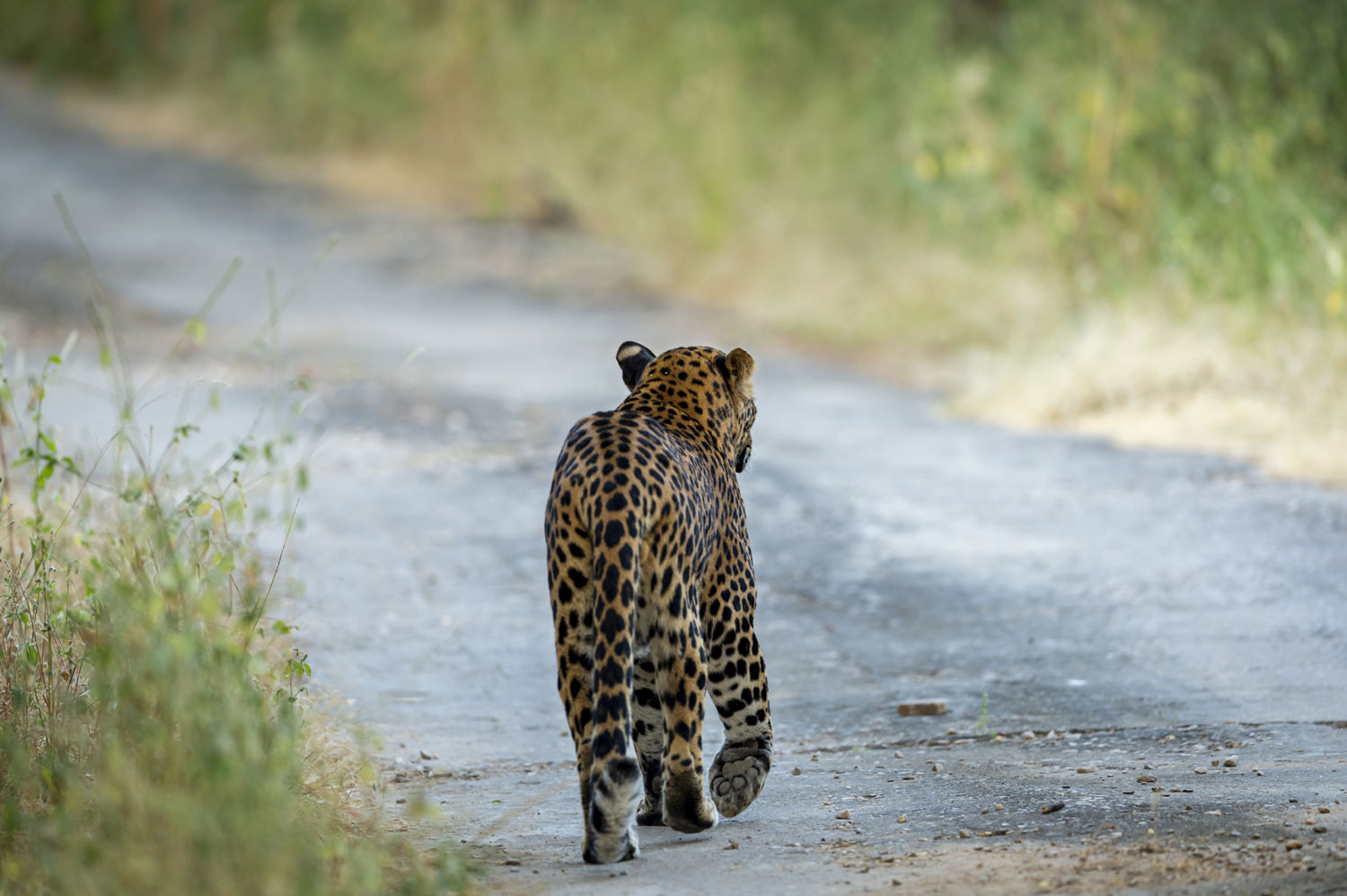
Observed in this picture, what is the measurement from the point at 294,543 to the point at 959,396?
575cm

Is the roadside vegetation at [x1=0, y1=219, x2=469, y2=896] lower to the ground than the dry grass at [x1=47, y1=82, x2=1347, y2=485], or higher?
lower

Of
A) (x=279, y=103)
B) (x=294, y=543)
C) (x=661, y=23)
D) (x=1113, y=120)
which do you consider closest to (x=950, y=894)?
(x=294, y=543)

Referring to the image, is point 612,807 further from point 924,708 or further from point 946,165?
point 946,165

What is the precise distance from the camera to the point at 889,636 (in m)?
6.89

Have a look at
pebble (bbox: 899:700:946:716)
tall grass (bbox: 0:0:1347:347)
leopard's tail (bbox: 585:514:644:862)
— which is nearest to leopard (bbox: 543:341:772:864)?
leopard's tail (bbox: 585:514:644:862)

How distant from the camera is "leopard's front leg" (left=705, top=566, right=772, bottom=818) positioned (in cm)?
474

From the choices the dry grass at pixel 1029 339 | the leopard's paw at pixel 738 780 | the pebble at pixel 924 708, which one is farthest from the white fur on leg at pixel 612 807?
the dry grass at pixel 1029 339

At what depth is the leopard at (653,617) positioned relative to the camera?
13.6ft

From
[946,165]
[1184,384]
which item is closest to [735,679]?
[1184,384]

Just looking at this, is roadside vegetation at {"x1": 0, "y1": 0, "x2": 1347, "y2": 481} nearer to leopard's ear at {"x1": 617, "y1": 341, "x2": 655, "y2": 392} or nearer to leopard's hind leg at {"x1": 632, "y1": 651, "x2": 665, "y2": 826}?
leopard's ear at {"x1": 617, "y1": 341, "x2": 655, "y2": 392}

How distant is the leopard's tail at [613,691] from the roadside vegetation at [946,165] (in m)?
5.80

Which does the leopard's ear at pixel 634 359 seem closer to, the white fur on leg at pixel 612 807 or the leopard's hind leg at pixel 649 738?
the leopard's hind leg at pixel 649 738

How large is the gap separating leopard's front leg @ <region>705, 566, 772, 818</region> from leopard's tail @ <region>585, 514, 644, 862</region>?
0.55 meters

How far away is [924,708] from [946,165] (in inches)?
390
